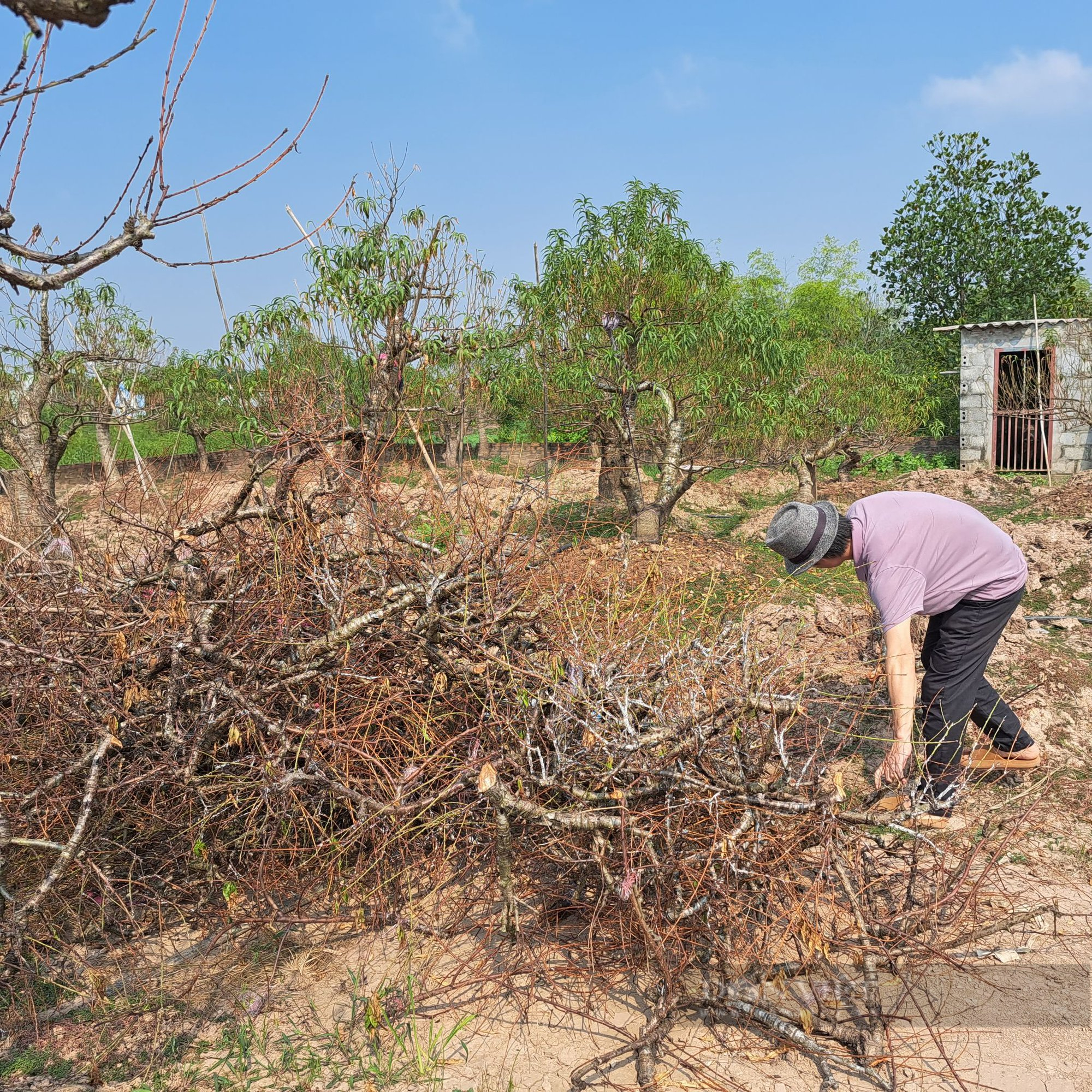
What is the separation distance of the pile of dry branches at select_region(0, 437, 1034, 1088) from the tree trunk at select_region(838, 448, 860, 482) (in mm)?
11702

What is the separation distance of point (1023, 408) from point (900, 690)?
1448 cm

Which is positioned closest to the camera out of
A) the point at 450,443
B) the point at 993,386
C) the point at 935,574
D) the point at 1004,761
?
the point at 935,574

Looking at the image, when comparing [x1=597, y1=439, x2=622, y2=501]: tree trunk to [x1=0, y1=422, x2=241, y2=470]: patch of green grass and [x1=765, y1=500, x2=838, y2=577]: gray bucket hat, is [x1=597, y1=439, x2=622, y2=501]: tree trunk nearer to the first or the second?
[x1=765, y1=500, x2=838, y2=577]: gray bucket hat

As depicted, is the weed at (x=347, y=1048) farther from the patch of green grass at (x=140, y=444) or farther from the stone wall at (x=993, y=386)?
the patch of green grass at (x=140, y=444)

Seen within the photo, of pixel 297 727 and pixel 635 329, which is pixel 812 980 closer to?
pixel 297 727

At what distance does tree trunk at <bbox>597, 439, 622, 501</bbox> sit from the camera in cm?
962

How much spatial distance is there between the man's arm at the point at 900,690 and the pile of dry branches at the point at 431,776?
0.90 feet

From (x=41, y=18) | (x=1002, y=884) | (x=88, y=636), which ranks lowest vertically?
(x=1002, y=884)

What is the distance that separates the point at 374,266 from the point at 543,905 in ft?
19.5

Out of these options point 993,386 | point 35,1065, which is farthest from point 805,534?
point 993,386

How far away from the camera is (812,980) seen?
2.78 metres

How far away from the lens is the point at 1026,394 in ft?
53.1

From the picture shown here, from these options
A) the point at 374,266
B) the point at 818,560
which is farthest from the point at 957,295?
the point at 818,560

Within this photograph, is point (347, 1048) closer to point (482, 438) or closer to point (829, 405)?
point (829, 405)
